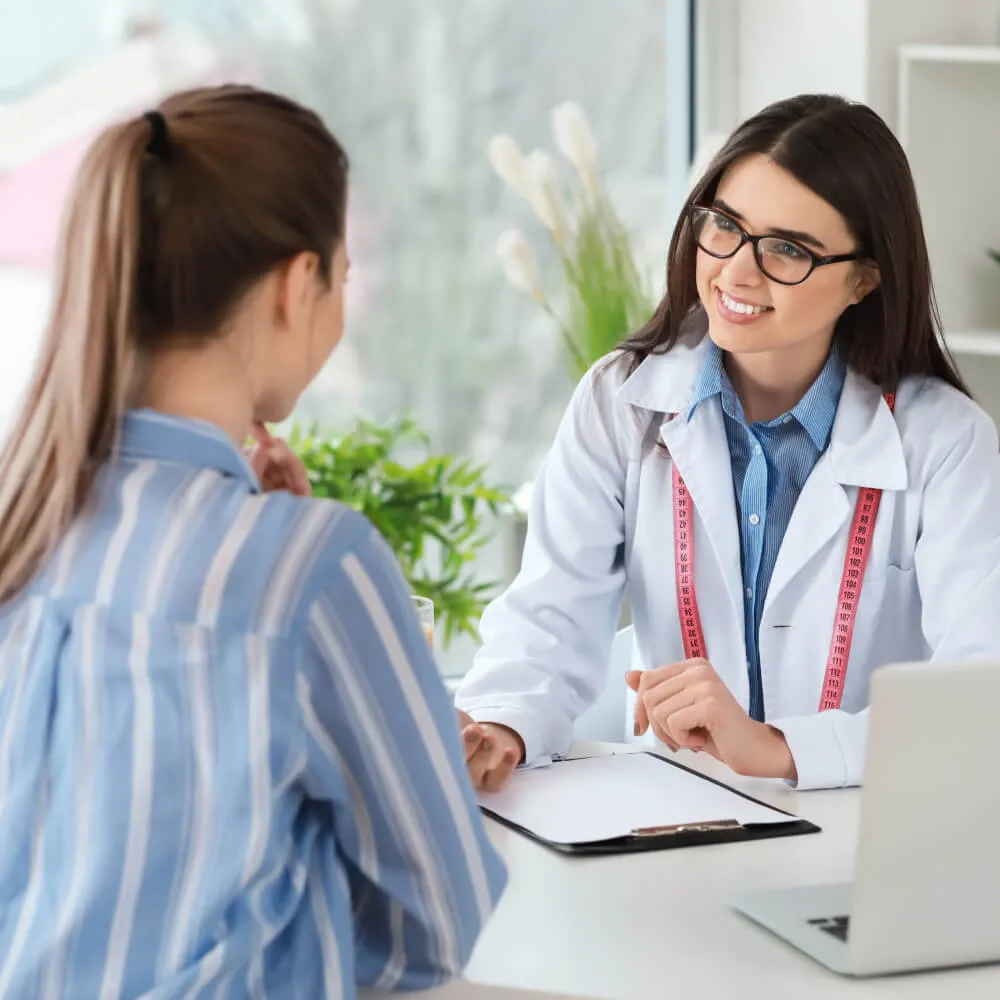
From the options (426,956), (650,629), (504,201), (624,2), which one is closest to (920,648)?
(650,629)

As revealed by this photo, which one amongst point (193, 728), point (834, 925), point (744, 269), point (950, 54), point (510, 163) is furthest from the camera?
point (510, 163)

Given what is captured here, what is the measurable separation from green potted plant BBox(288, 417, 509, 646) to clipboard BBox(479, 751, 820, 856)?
128 cm

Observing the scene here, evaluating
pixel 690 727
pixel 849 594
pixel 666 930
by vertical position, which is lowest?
pixel 666 930

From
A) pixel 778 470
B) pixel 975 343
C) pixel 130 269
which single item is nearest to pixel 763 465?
pixel 778 470

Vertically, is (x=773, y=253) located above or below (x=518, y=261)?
below

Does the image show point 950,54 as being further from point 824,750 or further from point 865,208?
point 824,750

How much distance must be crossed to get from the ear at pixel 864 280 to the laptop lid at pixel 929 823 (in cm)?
96

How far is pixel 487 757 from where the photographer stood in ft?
5.11

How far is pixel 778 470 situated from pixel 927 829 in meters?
0.94

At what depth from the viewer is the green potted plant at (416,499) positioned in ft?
9.08

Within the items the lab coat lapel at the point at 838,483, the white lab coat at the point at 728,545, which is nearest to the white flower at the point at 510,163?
the white lab coat at the point at 728,545

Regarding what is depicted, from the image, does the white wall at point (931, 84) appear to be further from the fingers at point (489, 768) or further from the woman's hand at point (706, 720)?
the fingers at point (489, 768)

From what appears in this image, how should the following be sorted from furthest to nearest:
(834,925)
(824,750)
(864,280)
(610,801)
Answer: (864,280)
(824,750)
(610,801)
(834,925)

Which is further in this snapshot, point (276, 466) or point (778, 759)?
point (778, 759)
